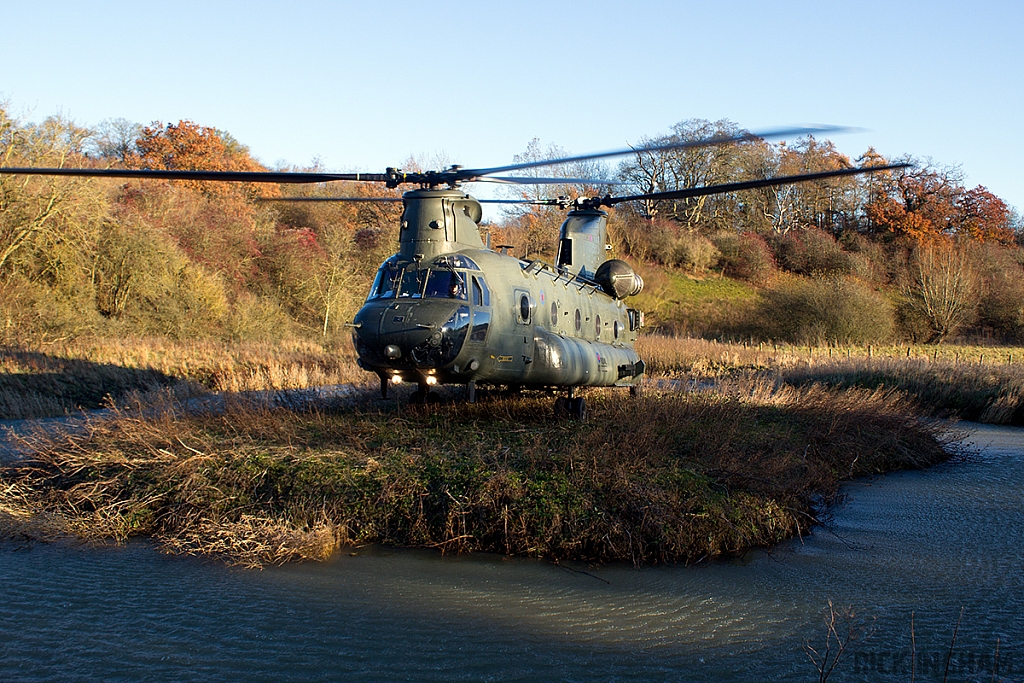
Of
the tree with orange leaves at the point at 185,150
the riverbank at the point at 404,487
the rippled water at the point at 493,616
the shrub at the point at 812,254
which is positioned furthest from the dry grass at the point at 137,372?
the shrub at the point at 812,254

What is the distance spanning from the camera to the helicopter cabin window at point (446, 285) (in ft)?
44.5

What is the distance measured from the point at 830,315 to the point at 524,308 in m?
35.0

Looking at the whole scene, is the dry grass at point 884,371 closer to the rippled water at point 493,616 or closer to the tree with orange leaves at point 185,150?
the rippled water at point 493,616

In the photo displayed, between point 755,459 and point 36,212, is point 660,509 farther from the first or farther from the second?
point 36,212

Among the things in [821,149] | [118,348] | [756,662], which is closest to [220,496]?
[756,662]

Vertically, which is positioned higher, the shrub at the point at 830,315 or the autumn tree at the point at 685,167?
the autumn tree at the point at 685,167

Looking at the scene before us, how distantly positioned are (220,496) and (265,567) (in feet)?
4.35

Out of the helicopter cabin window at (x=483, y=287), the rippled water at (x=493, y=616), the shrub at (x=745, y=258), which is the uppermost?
the shrub at (x=745, y=258)

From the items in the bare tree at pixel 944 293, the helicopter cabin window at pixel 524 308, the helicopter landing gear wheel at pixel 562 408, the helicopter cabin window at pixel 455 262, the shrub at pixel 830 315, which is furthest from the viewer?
the bare tree at pixel 944 293

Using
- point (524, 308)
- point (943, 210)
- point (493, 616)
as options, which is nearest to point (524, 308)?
point (524, 308)

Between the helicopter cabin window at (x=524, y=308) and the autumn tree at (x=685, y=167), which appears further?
the autumn tree at (x=685, y=167)

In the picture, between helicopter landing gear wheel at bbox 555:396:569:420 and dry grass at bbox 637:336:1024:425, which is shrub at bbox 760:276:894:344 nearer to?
dry grass at bbox 637:336:1024:425

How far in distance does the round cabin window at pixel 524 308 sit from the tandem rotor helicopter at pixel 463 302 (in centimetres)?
2

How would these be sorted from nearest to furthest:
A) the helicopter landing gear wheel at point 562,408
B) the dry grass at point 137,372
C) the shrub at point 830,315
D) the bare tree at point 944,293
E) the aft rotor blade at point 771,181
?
the aft rotor blade at point 771,181
the helicopter landing gear wheel at point 562,408
the dry grass at point 137,372
the shrub at point 830,315
the bare tree at point 944,293
